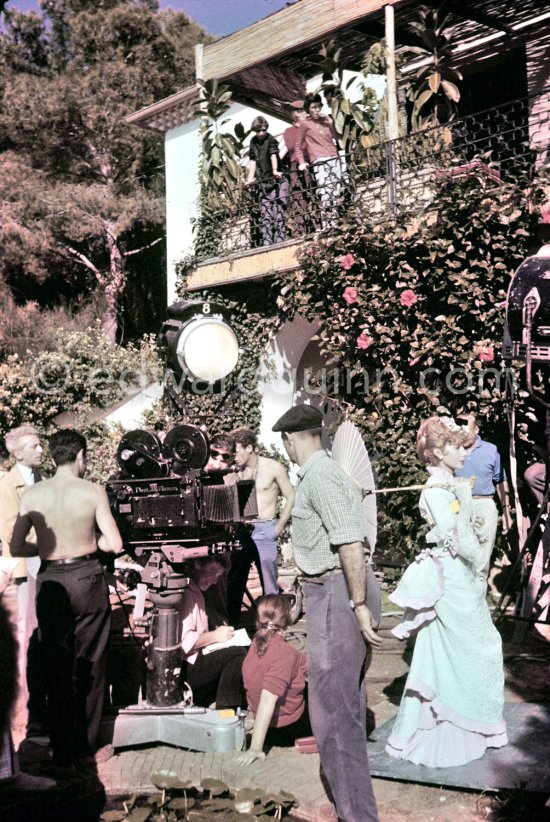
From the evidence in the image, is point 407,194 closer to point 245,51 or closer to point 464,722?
point 245,51

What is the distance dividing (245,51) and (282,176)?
1.56 meters

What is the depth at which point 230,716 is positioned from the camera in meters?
4.93

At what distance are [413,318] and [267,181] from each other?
401 cm

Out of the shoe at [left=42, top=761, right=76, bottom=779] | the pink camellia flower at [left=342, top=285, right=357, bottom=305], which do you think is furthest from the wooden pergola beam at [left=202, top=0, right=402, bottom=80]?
the shoe at [left=42, top=761, right=76, bottom=779]

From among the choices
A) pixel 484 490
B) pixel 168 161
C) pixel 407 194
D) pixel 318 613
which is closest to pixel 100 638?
pixel 318 613

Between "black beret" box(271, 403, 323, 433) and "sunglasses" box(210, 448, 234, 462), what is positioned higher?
"black beret" box(271, 403, 323, 433)

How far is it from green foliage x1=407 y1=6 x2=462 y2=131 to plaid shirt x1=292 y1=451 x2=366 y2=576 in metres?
6.38

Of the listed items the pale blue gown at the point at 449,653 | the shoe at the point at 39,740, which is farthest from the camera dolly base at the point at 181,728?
the pale blue gown at the point at 449,653

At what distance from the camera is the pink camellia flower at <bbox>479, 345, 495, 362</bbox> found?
7695 mm


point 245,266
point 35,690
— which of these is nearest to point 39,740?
point 35,690

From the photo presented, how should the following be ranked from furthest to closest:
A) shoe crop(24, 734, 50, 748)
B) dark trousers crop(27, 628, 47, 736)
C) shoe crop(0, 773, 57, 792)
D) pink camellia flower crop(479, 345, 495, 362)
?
pink camellia flower crop(479, 345, 495, 362), dark trousers crop(27, 628, 47, 736), shoe crop(24, 734, 50, 748), shoe crop(0, 773, 57, 792)

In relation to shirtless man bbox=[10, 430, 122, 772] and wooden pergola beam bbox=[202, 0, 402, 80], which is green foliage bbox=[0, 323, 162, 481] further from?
shirtless man bbox=[10, 430, 122, 772]

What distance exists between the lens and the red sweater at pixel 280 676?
479 centimetres

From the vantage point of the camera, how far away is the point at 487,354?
7.70m
